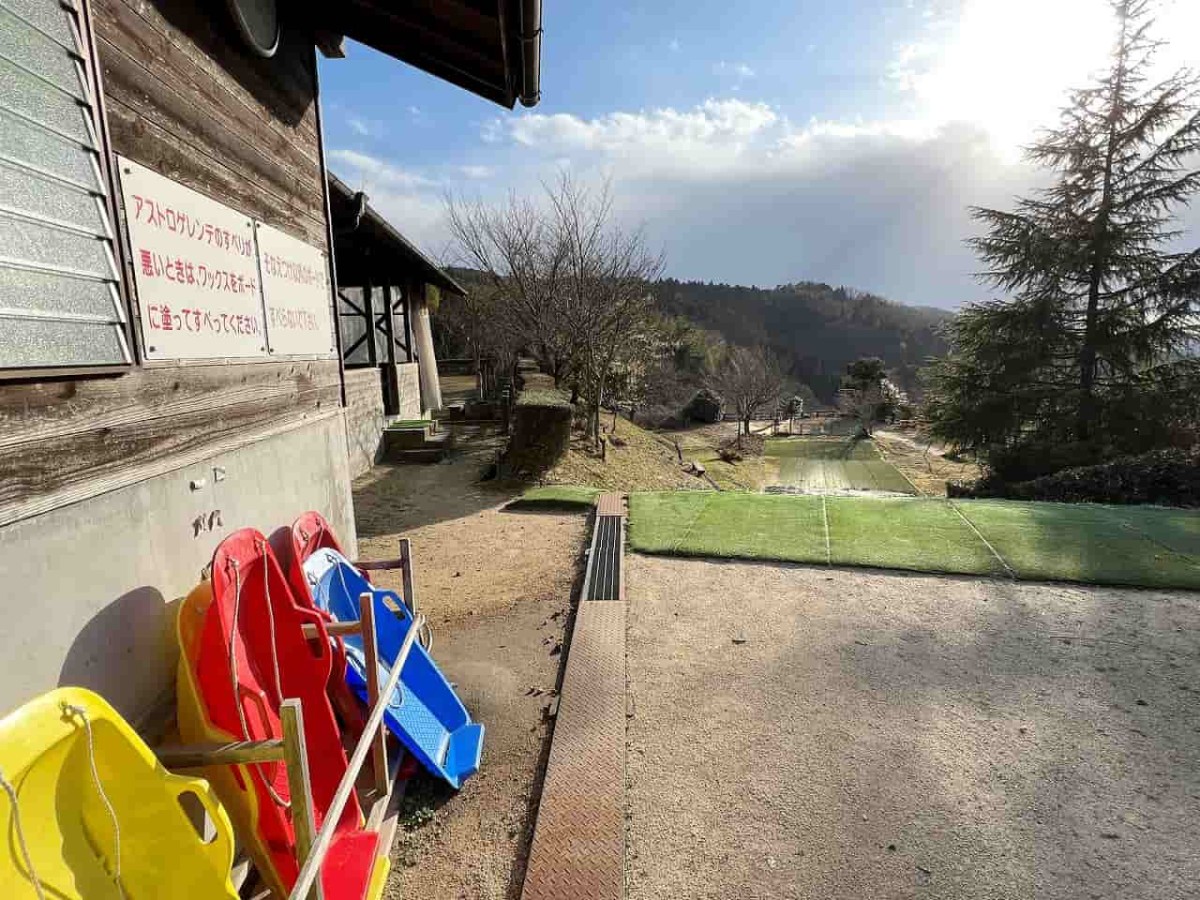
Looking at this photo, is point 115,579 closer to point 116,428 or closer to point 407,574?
point 116,428

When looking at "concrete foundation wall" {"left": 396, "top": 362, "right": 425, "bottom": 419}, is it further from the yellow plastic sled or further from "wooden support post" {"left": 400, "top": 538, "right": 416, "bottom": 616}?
the yellow plastic sled

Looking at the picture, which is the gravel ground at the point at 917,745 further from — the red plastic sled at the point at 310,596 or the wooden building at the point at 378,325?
the wooden building at the point at 378,325

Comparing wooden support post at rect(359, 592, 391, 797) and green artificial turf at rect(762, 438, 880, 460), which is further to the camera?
green artificial turf at rect(762, 438, 880, 460)

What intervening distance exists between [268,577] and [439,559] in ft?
12.9

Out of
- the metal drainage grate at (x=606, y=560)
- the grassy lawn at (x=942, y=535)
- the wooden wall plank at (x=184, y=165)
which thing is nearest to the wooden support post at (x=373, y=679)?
the wooden wall plank at (x=184, y=165)

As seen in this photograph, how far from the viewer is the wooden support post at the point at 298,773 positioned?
1618 mm

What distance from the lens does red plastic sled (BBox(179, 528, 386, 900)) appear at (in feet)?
6.33

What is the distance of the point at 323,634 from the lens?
252 centimetres

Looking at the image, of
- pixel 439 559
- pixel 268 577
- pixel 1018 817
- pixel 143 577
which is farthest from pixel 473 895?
pixel 439 559

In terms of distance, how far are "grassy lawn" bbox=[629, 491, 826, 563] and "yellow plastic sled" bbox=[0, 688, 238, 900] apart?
4.90m

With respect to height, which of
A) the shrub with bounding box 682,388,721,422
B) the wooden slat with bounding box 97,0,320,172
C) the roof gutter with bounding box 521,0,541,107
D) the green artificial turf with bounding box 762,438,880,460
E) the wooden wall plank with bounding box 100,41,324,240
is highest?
the roof gutter with bounding box 521,0,541,107

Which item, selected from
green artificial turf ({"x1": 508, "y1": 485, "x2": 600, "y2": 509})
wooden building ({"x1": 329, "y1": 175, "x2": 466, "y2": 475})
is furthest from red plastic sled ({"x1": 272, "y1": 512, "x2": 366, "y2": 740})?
wooden building ({"x1": 329, "y1": 175, "x2": 466, "y2": 475})

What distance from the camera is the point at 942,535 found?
247 inches

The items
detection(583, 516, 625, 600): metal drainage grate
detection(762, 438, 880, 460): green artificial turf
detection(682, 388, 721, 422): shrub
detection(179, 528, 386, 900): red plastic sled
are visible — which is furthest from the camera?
detection(682, 388, 721, 422): shrub
